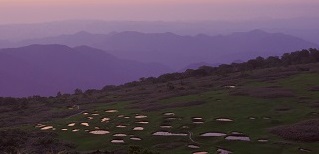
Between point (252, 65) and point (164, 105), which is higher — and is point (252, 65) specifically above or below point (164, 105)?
above

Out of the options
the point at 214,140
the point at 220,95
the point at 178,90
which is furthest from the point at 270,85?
the point at 214,140

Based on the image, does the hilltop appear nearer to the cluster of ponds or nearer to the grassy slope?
the grassy slope

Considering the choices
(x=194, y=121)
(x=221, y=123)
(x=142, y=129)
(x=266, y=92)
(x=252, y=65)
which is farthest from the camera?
(x=252, y=65)

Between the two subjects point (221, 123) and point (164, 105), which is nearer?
point (221, 123)

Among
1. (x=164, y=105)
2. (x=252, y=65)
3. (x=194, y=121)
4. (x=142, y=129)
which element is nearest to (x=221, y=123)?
(x=194, y=121)

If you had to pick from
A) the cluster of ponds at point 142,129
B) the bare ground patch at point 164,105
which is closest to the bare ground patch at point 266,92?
the bare ground patch at point 164,105

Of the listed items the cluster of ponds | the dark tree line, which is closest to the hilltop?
the cluster of ponds

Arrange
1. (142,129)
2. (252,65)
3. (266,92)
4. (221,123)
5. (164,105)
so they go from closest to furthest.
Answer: (221,123)
(142,129)
(266,92)
(164,105)
(252,65)

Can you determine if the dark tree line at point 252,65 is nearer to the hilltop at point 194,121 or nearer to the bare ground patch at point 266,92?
the hilltop at point 194,121

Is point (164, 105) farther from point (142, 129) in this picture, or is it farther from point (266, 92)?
point (142, 129)

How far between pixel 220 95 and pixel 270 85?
16.7m

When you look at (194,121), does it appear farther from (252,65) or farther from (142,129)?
(252,65)

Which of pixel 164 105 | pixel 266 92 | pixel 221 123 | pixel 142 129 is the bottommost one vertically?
pixel 142 129

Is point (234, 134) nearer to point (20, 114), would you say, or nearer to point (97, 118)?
point (97, 118)
